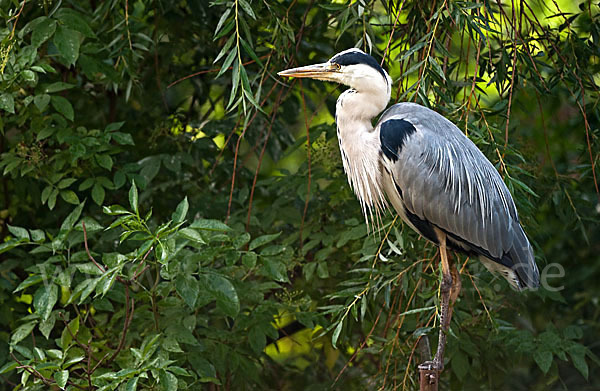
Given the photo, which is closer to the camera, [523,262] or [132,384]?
[132,384]

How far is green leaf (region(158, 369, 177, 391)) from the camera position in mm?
2016

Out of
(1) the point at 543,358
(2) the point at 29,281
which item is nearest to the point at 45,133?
(2) the point at 29,281

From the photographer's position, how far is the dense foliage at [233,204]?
7.11 feet

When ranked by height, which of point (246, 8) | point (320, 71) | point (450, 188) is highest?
point (246, 8)

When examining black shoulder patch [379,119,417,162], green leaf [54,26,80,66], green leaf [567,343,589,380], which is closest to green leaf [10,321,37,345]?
green leaf [54,26,80,66]

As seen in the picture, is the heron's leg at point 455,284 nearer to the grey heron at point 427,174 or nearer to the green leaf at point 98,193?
the grey heron at point 427,174

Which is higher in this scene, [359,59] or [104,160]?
[359,59]

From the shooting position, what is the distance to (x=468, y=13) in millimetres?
2059

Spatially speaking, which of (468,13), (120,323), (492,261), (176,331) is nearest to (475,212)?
(492,261)

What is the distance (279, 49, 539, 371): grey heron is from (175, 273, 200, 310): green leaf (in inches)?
21.9

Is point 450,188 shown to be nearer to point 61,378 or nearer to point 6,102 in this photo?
point 61,378

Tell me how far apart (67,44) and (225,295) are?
3.16 ft

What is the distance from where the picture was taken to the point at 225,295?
2.24m

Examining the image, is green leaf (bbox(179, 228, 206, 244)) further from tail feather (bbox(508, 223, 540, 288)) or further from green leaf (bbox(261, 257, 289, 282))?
tail feather (bbox(508, 223, 540, 288))
